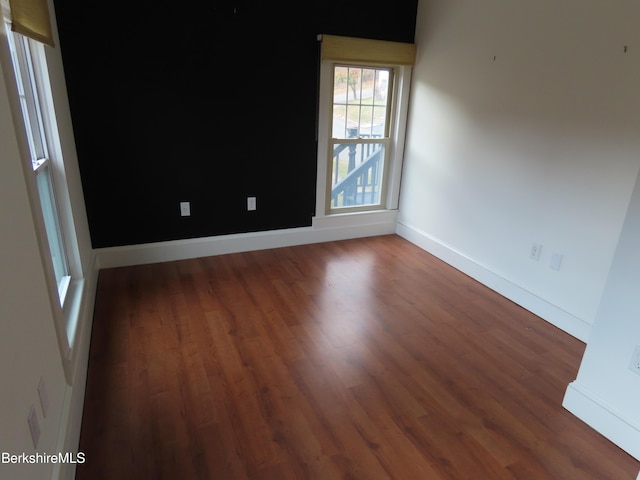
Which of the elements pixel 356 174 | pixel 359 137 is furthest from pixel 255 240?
pixel 359 137

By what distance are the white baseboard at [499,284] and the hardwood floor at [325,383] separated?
0.23 ft

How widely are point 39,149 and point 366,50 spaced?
2.73 m

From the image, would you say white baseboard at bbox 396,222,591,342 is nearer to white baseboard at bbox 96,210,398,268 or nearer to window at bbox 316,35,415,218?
white baseboard at bbox 96,210,398,268

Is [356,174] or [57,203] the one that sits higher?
[57,203]

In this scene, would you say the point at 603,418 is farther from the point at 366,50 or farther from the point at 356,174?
the point at 366,50

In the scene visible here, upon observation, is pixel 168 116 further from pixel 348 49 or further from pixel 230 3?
pixel 348 49

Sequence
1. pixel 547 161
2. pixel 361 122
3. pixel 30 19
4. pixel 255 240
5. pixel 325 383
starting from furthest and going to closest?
pixel 361 122
pixel 255 240
pixel 547 161
pixel 325 383
pixel 30 19

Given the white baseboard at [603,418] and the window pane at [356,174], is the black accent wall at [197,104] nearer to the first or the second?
the window pane at [356,174]

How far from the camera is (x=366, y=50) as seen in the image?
372cm

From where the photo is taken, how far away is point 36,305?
4.67ft

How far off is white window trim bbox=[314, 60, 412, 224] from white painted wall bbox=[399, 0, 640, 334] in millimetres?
157

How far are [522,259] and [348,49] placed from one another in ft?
7.51

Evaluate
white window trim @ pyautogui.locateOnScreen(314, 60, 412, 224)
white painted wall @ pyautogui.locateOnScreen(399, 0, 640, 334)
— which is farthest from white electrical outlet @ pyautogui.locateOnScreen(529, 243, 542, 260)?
white window trim @ pyautogui.locateOnScreen(314, 60, 412, 224)

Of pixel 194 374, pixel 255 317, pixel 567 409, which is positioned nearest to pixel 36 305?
pixel 194 374
